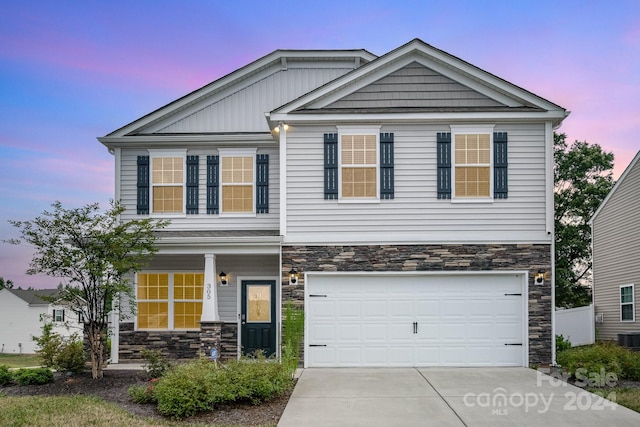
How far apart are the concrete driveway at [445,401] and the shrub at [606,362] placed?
0.56m

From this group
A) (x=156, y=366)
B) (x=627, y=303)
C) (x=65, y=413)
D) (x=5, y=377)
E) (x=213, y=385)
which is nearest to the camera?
(x=65, y=413)

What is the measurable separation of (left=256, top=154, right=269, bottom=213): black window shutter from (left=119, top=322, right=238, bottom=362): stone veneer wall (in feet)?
10.5

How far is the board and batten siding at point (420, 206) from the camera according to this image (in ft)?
50.4

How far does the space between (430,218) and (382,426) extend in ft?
22.4

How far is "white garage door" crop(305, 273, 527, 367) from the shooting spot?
15.3m

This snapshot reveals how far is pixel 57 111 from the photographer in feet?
58.6

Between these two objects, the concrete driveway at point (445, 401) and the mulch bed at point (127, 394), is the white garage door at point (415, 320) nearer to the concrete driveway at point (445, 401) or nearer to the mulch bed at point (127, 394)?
the concrete driveway at point (445, 401)

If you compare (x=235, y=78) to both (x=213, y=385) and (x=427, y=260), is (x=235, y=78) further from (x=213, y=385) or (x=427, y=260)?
(x=213, y=385)

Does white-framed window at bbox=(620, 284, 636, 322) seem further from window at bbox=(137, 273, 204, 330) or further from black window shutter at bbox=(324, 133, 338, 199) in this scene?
window at bbox=(137, 273, 204, 330)

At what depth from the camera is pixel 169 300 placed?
16938 millimetres

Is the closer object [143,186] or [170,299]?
[170,299]

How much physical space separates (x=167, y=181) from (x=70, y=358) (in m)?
5.42

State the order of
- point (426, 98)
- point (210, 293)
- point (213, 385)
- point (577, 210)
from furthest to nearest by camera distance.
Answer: point (577, 210) → point (426, 98) → point (210, 293) → point (213, 385)

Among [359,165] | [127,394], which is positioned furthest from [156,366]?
[359,165]
